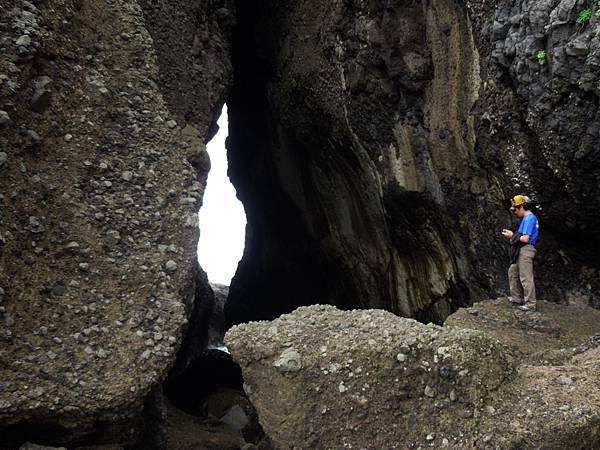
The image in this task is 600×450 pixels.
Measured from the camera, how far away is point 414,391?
5.48 meters

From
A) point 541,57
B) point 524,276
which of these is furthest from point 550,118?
point 524,276

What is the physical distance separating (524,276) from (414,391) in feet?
9.71

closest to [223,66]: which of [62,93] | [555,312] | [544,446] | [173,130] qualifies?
[173,130]

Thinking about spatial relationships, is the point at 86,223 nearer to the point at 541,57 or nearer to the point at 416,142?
the point at 541,57

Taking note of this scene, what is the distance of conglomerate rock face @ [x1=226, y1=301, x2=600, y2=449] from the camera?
16.4 ft

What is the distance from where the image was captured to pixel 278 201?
17188mm

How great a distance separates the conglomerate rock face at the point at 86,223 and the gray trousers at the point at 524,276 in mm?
4470

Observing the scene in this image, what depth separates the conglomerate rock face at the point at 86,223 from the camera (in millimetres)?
5863

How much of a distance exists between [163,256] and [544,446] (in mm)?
4931

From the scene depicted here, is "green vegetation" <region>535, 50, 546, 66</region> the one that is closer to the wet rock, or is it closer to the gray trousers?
the gray trousers

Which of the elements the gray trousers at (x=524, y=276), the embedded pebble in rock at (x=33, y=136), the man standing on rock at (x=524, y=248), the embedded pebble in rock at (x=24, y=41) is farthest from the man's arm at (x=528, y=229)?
the embedded pebble in rock at (x=24, y=41)

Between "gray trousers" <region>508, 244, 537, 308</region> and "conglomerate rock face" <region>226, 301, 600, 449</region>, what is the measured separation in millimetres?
1604

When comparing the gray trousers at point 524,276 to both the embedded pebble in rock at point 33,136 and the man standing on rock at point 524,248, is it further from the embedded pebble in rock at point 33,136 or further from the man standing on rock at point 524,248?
the embedded pebble in rock at point 33,136

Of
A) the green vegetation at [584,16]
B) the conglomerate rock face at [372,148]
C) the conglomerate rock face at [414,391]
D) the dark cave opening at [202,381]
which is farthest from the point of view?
the dark cave opening at [202,381]
